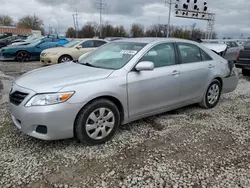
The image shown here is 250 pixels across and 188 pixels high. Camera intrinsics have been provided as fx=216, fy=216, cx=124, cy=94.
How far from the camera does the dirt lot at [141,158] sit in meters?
2.35

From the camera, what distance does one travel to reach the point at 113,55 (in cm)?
366

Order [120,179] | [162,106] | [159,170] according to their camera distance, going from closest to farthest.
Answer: [120,179] < [159,170] < [162,106]

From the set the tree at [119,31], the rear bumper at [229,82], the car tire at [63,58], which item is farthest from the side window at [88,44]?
the tree at [119,31]

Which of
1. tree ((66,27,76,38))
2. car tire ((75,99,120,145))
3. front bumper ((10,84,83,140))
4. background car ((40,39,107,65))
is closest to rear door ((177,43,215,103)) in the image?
car tire ((75,99,120,145))

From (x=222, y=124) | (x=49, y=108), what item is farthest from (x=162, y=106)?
(x=49, y=108)

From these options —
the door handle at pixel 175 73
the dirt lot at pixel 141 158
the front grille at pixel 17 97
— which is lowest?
the dirt lot at pixel 141 158

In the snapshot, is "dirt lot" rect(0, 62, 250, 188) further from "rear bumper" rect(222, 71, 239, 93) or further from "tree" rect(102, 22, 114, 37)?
"tree" rect(102, 22, 114, 37)

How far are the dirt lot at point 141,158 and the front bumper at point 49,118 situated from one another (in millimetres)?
309

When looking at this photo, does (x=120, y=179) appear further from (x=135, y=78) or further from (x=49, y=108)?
(x=135, y=78)

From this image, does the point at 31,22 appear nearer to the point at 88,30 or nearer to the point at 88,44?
the point at 88,30

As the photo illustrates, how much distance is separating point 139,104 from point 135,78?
413mm

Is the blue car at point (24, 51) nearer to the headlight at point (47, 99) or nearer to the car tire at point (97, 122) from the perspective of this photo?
→ the headlight at point (47, 99)

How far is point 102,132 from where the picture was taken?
9.82 ft

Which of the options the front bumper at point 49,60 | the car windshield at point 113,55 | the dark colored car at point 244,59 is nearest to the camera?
the car windshield at point 113,55
